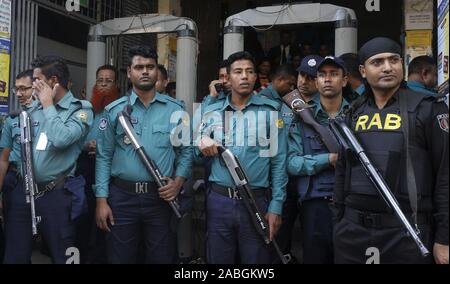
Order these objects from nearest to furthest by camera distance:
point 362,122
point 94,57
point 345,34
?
point 362,122
point 345,34
point 94,57

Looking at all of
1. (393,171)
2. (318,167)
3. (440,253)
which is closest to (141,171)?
(318,167)

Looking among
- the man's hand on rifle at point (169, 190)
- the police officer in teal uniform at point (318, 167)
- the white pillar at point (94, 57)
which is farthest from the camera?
the white pillar at point (94, 57)

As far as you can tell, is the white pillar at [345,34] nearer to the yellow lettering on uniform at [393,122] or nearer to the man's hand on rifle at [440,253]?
the yellow lettering on uniform at [393,122]

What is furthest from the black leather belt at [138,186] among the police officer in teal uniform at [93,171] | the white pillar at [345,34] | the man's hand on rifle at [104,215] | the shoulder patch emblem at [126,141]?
the white pillar at [345,34]

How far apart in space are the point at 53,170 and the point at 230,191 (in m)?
1.36

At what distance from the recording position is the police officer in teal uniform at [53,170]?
3.32 meters

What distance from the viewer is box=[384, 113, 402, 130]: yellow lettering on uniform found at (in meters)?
2.56

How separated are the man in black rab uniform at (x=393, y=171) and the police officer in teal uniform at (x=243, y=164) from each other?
642 mm

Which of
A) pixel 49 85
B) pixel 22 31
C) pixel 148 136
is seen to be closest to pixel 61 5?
pixel 22 31

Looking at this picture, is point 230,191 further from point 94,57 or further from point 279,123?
point 94,57

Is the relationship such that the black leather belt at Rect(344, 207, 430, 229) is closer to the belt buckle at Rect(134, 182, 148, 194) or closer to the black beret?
the black beret

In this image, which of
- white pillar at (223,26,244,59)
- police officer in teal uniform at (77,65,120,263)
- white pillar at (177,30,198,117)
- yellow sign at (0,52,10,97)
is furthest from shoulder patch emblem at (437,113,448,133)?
yellow sign at (0,52,10,97)

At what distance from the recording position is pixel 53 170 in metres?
3.37

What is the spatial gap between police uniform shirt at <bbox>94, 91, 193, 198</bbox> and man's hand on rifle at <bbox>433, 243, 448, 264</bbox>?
1905 mm
